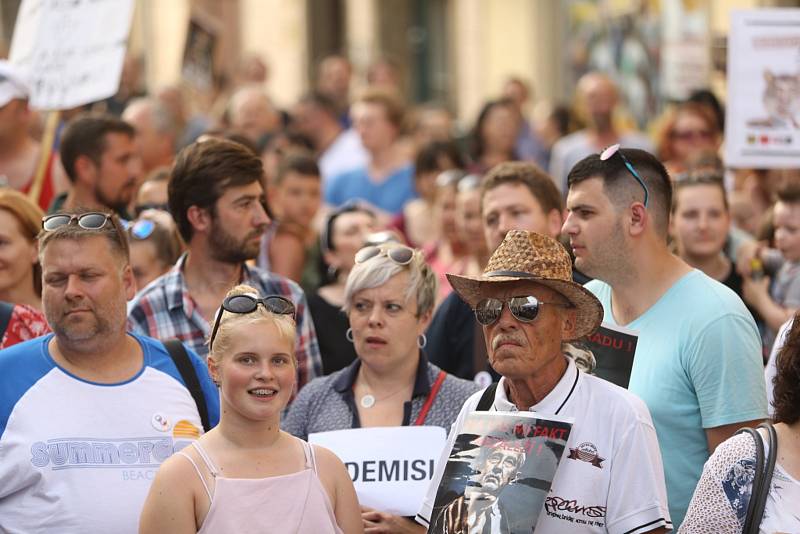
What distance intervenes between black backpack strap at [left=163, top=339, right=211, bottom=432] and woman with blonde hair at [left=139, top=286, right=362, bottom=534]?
1.57ft

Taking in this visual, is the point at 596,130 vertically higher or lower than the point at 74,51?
lower

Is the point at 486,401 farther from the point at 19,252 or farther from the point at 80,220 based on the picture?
the point at 19,252

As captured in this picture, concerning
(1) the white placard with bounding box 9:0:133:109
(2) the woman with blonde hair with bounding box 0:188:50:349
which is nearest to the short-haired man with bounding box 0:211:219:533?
(2) the woman with blonde hair with bounding box 0:188:50:349

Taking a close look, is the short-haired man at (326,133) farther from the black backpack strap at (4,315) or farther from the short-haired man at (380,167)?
the black backpack strap at (4,315)

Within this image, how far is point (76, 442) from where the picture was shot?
4.64m

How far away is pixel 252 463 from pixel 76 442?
67 cm

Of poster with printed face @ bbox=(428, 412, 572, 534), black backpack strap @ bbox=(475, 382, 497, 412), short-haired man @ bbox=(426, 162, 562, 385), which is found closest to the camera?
poster with printed face @ bbox=(428, 412, 572, 534)

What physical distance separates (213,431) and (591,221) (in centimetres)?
162

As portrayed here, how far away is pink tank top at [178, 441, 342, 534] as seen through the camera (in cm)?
423

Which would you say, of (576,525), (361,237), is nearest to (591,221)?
(576,525)

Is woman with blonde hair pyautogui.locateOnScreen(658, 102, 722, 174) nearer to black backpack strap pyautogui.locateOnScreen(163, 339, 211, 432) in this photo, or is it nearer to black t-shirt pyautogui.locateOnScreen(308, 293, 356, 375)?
black t-shirt pyautogui.locateOnScreen(308, 293, 356, 375)

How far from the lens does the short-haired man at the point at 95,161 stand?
7664mm

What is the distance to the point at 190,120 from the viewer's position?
1328cm

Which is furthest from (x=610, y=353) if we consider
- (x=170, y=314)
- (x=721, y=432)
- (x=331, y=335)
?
(x=331, y=335)
